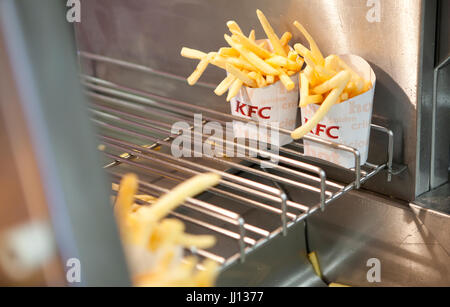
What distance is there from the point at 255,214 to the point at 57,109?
2.33ft

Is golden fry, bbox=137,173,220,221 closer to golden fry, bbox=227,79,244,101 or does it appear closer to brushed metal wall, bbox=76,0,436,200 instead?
golden fry, bbox=227,79,244,101

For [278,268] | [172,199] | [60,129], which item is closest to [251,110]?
[278,268]

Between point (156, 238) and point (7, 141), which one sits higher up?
point (7, 141)

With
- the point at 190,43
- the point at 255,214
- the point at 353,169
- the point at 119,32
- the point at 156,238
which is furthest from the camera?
the point at 119,32

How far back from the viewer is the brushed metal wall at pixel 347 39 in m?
0.98

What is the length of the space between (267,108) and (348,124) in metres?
0.13

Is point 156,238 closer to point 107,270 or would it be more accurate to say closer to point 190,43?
point 107,270

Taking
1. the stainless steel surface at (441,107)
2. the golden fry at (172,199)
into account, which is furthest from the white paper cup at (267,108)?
the golden fry at (172,199)

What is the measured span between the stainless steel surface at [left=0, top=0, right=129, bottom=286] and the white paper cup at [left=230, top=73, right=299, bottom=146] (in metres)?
0.55

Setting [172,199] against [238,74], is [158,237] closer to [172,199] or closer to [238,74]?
[172,199]

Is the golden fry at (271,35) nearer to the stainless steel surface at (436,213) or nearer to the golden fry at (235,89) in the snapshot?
the golden fry at (235,89)

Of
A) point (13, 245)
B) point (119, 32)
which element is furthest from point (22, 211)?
point (119, 32)

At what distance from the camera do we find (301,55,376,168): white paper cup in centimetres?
95

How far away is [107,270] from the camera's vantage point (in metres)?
0.50
